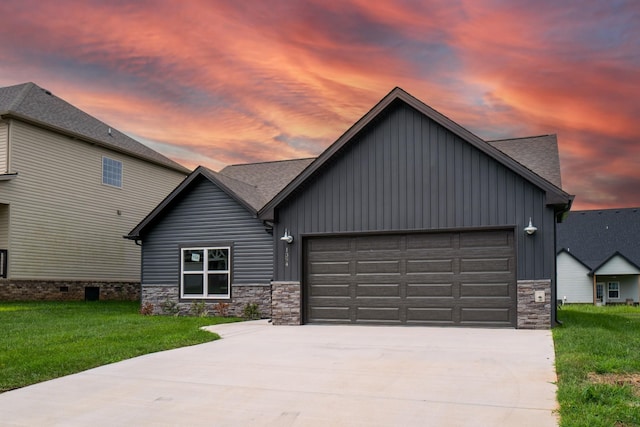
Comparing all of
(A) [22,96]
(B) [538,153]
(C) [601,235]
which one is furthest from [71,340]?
(C) [601,235]

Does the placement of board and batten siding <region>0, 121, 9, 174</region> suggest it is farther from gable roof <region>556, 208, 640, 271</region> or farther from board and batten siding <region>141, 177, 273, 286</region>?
gable roof <region>556, 208, 640, 271</region>

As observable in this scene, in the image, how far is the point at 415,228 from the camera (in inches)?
585

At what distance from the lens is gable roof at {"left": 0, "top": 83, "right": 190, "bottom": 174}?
2450cm

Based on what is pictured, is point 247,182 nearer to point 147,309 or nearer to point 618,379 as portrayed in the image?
point 147,309

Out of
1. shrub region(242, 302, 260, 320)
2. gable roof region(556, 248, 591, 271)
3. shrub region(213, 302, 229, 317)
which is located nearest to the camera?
shrub region(242, 302, 260, 320)

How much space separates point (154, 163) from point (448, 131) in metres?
19.7

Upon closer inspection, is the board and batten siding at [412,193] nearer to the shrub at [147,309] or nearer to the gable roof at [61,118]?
the shrub at [147,309]

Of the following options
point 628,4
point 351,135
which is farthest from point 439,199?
point 628,4

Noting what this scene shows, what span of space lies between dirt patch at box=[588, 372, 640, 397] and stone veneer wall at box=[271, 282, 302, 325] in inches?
350

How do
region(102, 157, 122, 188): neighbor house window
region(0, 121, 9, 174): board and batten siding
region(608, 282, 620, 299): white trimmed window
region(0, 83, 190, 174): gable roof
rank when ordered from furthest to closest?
region(608, 282, 620, 299): white trimmed window
region(102, 157, 122, 188): neighbor house window
region(0, 83, 190, 174): gable roof
region(0, 121, 9, 174): board and batten siding

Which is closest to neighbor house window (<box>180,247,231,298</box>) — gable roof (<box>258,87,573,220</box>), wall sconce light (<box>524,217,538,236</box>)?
gable roof (<box>258,87,573,220</box>)

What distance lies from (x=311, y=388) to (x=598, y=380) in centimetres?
341

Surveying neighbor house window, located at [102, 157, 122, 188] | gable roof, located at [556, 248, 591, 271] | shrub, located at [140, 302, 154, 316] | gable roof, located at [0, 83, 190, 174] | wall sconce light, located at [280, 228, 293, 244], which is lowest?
shrub, located at [140, 302, 154, 316]

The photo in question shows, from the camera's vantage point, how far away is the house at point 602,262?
39.9 m
